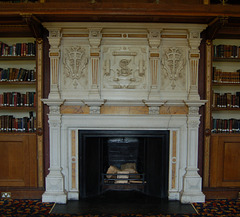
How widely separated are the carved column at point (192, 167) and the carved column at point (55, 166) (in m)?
1.95

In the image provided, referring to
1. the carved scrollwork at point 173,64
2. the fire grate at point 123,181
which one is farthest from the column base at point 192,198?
the carved scrollwork at point 173,64

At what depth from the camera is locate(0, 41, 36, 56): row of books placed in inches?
148

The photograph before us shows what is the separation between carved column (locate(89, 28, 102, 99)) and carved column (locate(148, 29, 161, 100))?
0.80 m

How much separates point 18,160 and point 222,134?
3.36 m

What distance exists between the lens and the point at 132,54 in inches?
145

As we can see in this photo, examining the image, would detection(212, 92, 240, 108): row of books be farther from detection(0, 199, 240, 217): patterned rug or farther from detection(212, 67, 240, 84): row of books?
detection(0, 199, 240, 217): patterned rug

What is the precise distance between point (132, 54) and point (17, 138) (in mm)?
2292

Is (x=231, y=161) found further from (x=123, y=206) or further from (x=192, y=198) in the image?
(x=123, y=206)

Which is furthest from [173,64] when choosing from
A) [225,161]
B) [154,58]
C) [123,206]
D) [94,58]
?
[123,206]

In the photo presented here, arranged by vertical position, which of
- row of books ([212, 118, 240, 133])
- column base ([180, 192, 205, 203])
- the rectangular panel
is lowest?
column base ([180, 192, 205, 203])

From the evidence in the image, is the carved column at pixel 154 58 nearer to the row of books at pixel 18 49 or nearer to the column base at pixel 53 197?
the row of books at pixel 18 49

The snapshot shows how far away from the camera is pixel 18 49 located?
3770 millimetres

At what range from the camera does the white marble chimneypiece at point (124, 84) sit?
364cm

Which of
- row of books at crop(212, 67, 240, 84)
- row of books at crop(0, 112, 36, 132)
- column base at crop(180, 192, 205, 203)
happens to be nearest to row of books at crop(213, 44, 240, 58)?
row of books at crop(212, 67, 240, 84)
